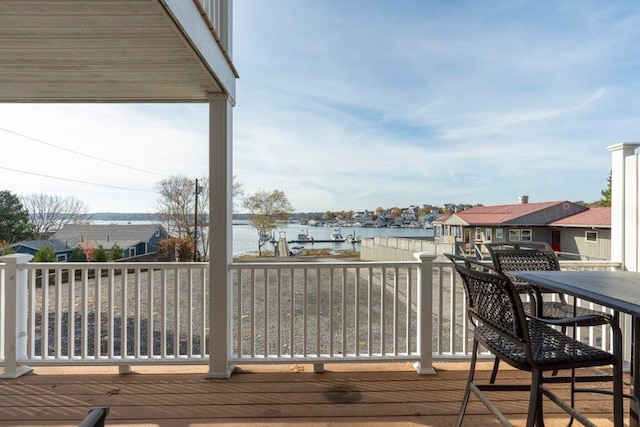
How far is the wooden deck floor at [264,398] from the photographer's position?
1749 millimetres

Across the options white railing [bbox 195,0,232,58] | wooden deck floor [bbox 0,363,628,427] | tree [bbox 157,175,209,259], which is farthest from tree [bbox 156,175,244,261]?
wooden deck floor [bbox 0,363,628,427]

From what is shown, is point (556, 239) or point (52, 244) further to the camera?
point (556, 239)

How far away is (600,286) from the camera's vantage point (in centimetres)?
119

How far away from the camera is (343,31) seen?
15.8 ft

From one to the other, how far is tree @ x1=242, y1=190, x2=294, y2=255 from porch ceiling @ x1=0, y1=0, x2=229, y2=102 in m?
2.94

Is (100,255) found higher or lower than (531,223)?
lower

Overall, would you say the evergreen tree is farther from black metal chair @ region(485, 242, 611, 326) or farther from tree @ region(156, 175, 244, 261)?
black metal chair @ region(485, 242, 611, 326)

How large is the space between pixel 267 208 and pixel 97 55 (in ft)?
16.0

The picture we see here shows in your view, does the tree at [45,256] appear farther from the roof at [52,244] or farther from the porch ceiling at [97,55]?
the porch ceiling at [97,55]

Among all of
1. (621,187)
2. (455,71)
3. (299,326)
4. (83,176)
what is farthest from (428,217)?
(83,176)

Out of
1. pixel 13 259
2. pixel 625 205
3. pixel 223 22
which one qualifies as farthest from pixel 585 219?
pixel 13 259

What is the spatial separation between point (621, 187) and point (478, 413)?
6.87ft

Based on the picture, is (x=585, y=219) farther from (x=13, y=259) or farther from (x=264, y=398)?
(x=13, y=259)

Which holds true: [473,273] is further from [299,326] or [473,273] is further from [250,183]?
[250,183]
